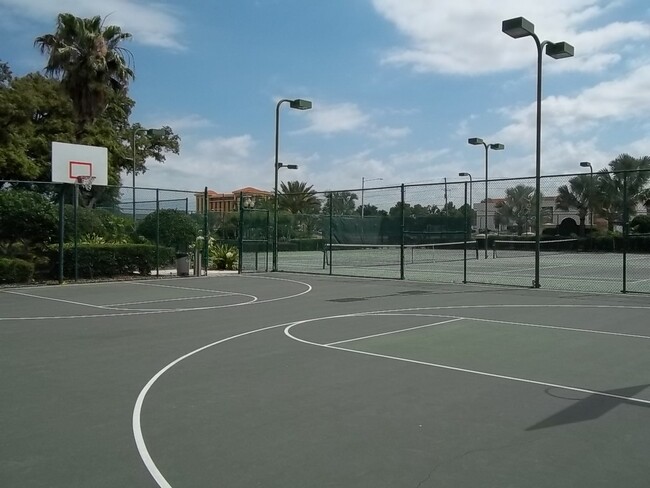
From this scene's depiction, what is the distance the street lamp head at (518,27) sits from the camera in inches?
648

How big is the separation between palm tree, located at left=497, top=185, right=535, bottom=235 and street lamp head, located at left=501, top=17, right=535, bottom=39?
299 inches

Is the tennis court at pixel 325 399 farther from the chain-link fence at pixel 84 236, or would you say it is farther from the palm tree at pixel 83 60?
the palm tree at pixel 83 60

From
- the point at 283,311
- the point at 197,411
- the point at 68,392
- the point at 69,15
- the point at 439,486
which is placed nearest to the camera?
the point at 439,486

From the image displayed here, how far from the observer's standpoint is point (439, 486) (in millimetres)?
4344

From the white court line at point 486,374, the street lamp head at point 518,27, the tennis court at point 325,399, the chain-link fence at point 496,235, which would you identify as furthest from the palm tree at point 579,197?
the white court line at point 486,374

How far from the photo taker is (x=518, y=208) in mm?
27047

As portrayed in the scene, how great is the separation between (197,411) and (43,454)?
1473 mm

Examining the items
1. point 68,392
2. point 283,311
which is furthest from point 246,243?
point 68,392

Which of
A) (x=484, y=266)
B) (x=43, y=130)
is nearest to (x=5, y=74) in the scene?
(x=43, y=130)

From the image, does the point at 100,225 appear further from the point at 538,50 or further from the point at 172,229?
the point at 538,50

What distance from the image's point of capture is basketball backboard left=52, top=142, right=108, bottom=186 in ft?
71.6

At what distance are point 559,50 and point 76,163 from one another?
15820mm

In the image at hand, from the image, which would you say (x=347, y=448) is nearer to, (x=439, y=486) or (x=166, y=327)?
(x=439, y=486)

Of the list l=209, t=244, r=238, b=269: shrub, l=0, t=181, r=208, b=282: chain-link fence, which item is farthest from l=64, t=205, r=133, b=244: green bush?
l=209, t=244, r=238, b=269: shrub
